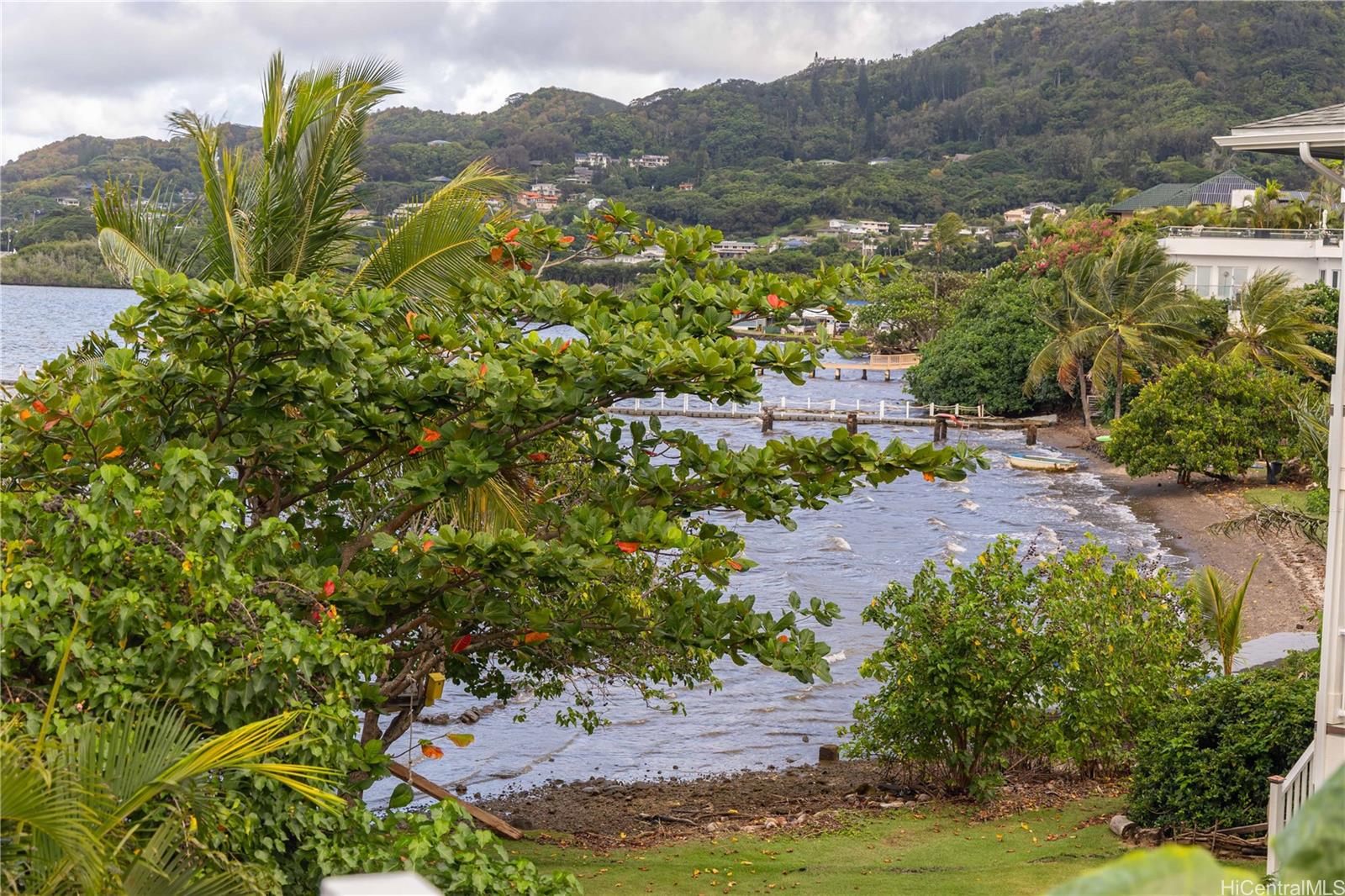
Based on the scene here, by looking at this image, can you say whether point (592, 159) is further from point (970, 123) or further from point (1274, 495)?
point (1274, 495)

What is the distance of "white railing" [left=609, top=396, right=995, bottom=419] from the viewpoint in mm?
54188

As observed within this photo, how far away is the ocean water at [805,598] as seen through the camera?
17.2 meters

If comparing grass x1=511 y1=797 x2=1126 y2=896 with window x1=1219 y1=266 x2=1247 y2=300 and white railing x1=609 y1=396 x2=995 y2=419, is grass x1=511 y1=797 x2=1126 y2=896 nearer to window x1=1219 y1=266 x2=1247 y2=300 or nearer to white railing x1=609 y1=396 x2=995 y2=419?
window x1=1219 y1=266 x2=1247 y2=300

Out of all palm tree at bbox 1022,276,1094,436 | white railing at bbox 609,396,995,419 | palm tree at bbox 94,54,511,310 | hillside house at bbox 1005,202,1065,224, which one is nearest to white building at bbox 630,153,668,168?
hillside house at bbox 1005,202,1065,224

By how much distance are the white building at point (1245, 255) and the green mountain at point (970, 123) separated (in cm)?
4987

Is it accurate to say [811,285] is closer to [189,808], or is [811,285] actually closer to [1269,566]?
[189,808]

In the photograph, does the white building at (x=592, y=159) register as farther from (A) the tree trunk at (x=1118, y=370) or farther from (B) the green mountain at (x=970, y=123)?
(A) the tree trunk at (x=1118, y=370)

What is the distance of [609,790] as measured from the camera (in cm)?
1519

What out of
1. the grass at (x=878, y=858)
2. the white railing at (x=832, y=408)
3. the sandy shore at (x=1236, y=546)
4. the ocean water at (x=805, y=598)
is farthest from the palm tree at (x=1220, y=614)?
the white railing at (x=832, y=408)

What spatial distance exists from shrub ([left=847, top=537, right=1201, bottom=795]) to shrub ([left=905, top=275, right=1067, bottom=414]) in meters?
40.4

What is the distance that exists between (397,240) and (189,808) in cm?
630

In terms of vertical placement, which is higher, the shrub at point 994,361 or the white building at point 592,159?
the white building at point 592,159

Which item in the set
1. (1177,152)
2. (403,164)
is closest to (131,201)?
(403,164)

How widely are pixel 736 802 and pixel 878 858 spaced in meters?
3.29
